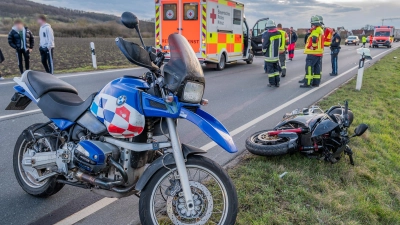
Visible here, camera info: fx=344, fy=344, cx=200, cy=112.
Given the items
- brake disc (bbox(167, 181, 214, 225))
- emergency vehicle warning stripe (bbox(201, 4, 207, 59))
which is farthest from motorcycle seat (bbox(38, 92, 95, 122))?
emergency vehicle warning stripe (bbox(201, 4, 207, 59))

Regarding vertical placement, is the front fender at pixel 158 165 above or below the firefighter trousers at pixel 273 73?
Result: below

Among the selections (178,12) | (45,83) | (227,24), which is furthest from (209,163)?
(227,24)

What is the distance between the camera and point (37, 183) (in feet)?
11.2

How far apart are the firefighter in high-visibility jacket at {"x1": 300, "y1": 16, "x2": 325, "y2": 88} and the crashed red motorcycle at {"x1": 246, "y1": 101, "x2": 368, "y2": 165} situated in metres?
5.74

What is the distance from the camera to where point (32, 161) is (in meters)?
3.19

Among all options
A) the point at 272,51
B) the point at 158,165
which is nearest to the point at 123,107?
the point at 158,165

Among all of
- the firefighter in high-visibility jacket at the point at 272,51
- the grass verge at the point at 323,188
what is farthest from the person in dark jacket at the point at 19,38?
the grass verge at the point at 323,188

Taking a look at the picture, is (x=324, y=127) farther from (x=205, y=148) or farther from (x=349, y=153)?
(x=205, y=148)

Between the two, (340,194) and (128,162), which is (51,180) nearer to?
(128,162)

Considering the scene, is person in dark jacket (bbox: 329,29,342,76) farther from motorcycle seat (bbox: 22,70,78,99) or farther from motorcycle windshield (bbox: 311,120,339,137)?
motorcycle seat (bbox: 22,70,78,99)

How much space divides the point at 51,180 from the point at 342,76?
37.3ft

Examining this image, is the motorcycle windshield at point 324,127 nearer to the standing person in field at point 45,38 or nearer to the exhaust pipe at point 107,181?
the exhaust pipe at point 107,181

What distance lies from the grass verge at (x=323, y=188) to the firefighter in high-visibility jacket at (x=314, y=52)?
15.8ft

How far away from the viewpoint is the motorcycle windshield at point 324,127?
12.5ft
